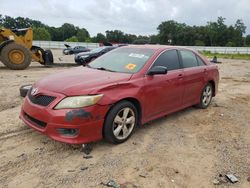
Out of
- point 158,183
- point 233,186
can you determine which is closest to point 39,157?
point 158,183

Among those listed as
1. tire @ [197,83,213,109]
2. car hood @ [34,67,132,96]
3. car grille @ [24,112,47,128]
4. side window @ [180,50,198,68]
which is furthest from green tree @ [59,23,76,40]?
car grille @ [24,112,47,128]

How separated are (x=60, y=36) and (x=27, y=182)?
10053cm

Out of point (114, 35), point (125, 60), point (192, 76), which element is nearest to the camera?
point (125, 60)

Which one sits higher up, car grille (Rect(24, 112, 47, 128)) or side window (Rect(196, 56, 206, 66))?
side window (Rect(196, 56, 206, 66))

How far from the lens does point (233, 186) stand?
12.3 ft

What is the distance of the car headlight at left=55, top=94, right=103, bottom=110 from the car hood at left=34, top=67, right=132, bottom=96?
0.25ft

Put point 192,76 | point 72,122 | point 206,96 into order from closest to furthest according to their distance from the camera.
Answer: point 72,122 → point 192,76 → point 206,96

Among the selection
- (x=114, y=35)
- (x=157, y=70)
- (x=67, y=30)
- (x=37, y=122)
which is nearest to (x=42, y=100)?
(x=37, y=122)

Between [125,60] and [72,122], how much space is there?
1.89 m

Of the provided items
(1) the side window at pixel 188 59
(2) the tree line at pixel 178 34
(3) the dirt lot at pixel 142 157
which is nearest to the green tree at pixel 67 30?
(2) the tree line at pixel 178 34

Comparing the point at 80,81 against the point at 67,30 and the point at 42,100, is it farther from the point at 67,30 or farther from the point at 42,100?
the point at 67,30

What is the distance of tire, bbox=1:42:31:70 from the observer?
46.2ft

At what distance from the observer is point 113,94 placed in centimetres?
453

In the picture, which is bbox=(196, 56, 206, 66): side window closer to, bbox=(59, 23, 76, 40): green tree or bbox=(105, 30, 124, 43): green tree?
bbox=(105, 30, 124, 43): green tree
